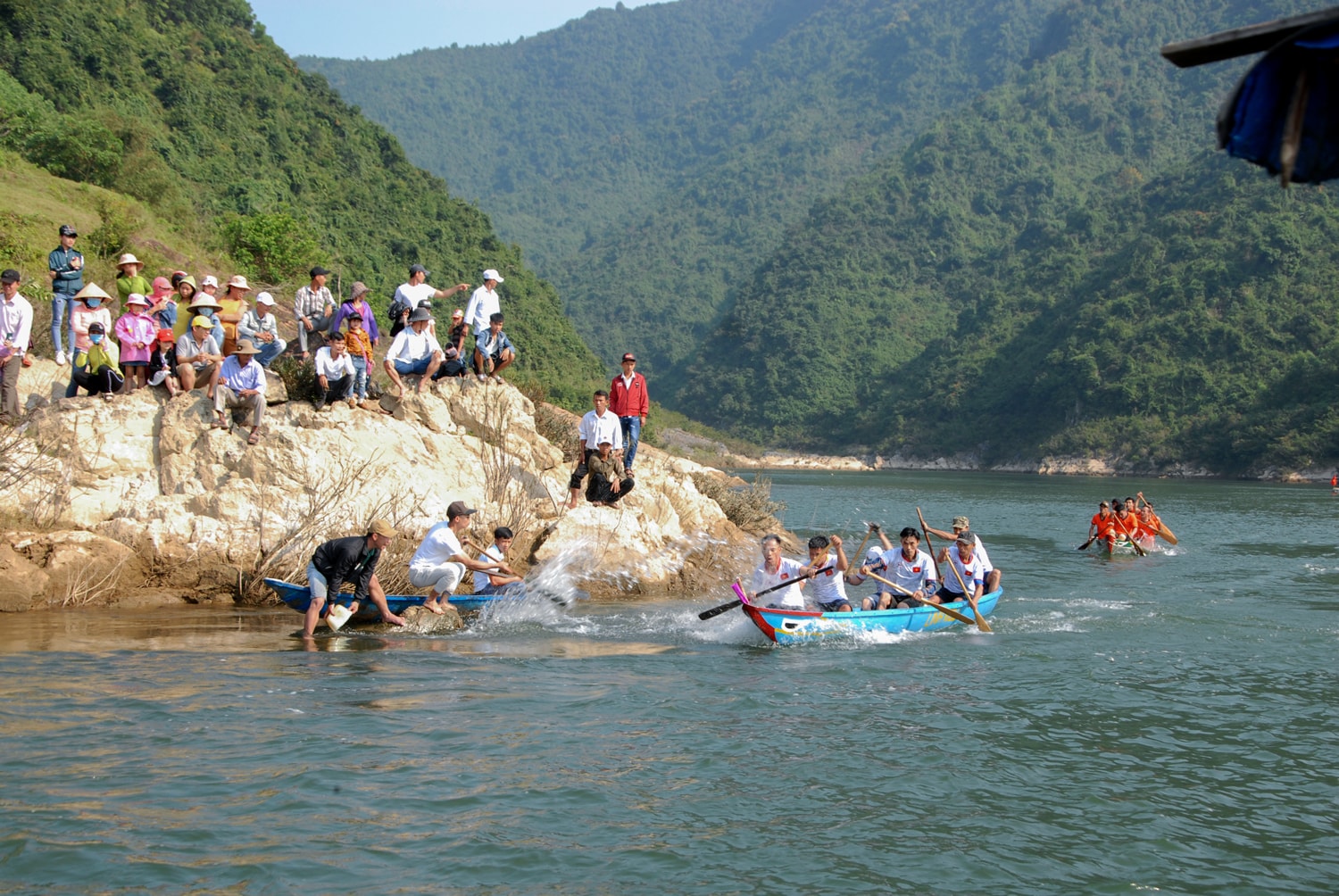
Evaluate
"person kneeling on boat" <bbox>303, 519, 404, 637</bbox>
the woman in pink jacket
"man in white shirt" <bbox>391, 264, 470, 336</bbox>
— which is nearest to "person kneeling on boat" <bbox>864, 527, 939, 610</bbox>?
"person kneeling on boat" <bbox>303, 519, 404, 637</bbox>

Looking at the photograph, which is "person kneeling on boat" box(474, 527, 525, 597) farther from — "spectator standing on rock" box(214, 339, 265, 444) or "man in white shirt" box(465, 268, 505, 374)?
"man in white shirt" box(465, 268, 505, 374)

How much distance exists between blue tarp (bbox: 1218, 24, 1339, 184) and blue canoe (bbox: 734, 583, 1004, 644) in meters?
Result: 8.14

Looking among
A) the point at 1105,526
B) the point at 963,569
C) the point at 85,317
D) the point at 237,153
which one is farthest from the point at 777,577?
the point at 237,153

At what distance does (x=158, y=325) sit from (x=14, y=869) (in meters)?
9.73

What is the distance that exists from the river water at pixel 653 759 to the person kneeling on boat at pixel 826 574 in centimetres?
63

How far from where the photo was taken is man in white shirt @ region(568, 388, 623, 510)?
50.0ft

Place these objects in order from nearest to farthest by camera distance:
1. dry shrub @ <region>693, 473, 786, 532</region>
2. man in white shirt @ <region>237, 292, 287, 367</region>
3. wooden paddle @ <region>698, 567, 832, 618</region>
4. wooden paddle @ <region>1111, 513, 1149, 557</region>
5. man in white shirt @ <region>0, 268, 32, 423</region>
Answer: wooden paddle @ <region>698, 567, 832, 618</region> < man in white shirt @ <region>0, 268, 32, 423</region> < man in white shirt @ <region>237, 292, 287, 367</region> < dry shrub @ <region>693, 473, 786, 532</region> < wooden paddle @ <region>1111, 513, 1149, 557</region>

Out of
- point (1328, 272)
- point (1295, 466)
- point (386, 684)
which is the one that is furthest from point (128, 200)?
point (1328, 272)

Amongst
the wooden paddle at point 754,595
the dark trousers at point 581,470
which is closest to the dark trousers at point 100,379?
the dark trousers at point 581,470

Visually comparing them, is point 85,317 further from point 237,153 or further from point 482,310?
point 237,153

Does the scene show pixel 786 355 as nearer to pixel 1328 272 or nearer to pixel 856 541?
pixel 1328 272

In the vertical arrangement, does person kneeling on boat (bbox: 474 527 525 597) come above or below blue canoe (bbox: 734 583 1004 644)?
above

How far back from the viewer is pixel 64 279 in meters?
13.7

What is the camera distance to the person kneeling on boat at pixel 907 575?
13.7 m
